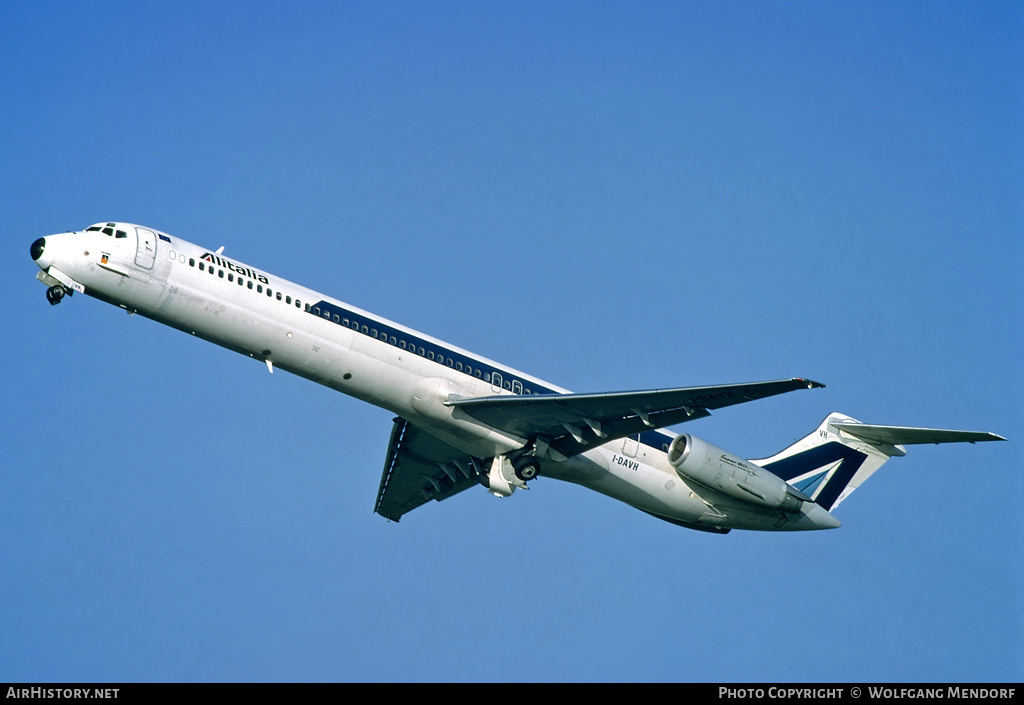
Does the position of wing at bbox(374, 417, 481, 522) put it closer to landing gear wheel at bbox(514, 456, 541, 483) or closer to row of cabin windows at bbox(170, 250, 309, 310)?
landing gear wheel at bbox(514, 456, 541, 483)

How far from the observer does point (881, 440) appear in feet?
115

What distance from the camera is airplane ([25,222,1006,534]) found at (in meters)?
28.0

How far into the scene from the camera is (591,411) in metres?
29.8

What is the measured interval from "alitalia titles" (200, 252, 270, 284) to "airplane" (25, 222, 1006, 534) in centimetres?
4

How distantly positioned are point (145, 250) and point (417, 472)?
13371mm

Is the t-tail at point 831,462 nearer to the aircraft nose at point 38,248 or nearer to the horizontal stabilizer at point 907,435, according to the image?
the horizontal stabilizer at point 907,435

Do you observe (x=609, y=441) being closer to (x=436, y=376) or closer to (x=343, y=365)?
(x=436, y=376)

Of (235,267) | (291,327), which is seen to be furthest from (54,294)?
(291,327)

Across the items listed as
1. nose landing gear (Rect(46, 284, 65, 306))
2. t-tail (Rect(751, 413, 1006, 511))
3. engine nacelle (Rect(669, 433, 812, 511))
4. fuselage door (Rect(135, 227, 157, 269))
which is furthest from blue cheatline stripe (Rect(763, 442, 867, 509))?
nose landing gear (Rect(46, 284, 65, 306))

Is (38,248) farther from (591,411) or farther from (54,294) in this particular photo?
(591,411)

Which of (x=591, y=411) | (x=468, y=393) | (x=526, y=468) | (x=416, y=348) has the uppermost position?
(x=416, y=348)

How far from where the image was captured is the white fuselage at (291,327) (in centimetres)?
2791

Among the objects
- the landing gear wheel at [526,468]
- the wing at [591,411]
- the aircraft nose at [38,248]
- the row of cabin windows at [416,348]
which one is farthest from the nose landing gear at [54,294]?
the landing gear wheel at [526,468]
